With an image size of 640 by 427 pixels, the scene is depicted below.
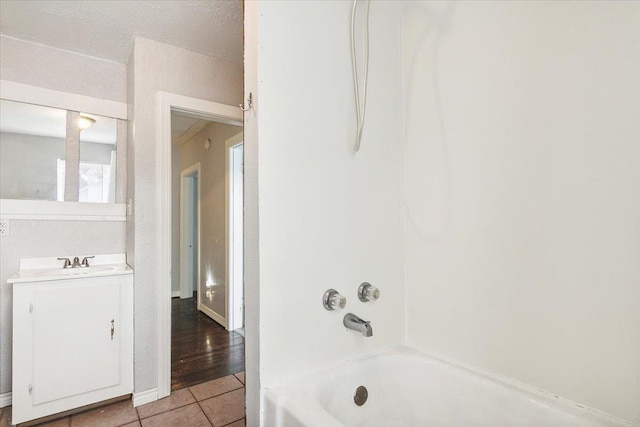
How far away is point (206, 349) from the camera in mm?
3055

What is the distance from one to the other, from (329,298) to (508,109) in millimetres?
964

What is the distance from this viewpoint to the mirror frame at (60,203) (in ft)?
7.23

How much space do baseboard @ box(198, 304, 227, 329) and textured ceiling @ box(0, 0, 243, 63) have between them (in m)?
2.75

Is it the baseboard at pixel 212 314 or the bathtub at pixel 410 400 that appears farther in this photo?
the baseboard at pixel 212 314

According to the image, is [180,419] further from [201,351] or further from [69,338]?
[201,351]

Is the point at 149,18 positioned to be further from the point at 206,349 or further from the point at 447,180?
the point at 206,349

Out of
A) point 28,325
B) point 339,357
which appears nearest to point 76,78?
point 28,325

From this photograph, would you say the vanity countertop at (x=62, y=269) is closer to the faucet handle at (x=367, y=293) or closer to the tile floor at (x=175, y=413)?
the tile floor at (x=175, y=413)

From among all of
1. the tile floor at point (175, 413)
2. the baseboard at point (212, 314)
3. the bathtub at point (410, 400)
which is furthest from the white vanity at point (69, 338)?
the baseboard at point (212, 314)

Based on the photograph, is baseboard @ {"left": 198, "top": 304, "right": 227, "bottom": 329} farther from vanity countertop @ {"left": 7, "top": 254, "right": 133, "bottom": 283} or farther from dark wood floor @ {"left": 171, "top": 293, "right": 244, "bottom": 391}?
vanity countertop @ {"left": 7, "top": 254, "right": 133, "bottom": 283}

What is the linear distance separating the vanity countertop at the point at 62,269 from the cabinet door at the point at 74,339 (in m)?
0.07

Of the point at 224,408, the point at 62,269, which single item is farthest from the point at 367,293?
the point at 62,269

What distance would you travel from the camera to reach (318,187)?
129cm

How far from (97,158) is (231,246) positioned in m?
1.51
